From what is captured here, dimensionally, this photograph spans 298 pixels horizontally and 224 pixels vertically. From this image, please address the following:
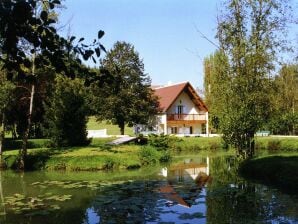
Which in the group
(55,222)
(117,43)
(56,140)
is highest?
(117,43)

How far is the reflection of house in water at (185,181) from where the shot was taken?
52.4ft

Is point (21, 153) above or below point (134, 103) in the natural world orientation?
below

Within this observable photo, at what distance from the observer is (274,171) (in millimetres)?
20203

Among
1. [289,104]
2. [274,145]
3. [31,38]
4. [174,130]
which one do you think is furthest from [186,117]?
[31,38]

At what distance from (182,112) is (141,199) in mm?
44932

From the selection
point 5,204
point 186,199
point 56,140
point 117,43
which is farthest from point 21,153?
point 117,43

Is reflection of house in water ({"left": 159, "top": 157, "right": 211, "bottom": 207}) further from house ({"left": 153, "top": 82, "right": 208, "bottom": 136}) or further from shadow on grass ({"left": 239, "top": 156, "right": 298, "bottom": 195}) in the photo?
house ({"left": 153, "top": 82, "right": 208, "bottom": 136})

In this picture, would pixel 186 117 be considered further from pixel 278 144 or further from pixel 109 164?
pixel 109 164

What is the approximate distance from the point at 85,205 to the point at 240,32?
14.3m

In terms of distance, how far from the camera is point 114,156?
89.7 feet

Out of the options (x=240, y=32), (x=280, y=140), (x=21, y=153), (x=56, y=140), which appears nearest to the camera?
(x=240, y=32)

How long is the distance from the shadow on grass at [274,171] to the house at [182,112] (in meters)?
35.1

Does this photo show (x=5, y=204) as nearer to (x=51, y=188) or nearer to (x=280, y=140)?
(x=51, y=188)

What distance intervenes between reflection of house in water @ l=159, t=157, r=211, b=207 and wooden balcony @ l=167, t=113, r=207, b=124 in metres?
28.0
